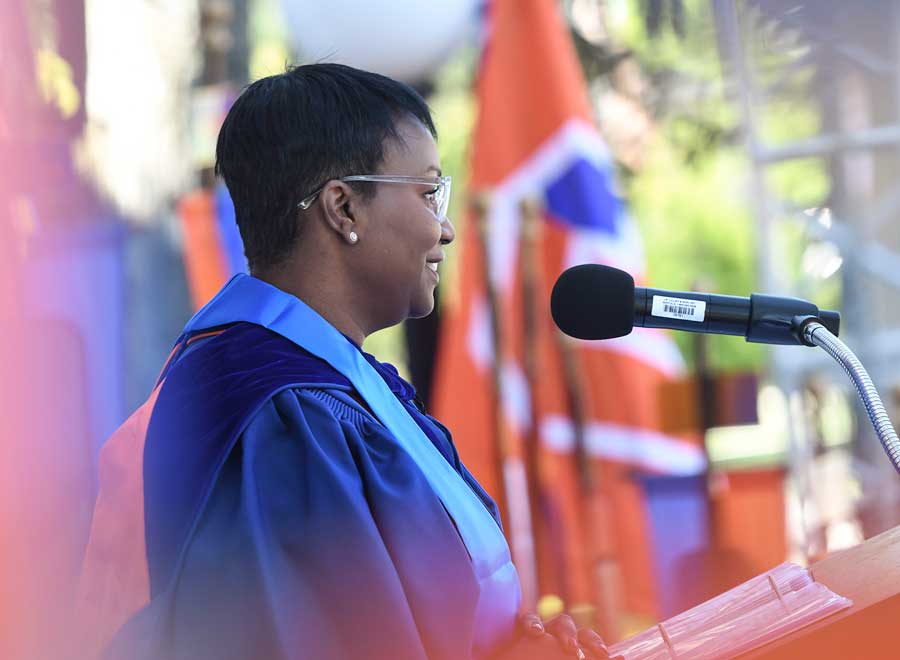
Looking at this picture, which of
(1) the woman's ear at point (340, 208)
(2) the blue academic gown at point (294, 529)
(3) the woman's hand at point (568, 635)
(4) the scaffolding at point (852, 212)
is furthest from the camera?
(4) the scaffolding at point (852, 212)

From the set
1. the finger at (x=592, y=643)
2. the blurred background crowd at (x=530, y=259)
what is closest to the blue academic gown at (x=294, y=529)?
the finger at (x=592, y=643)

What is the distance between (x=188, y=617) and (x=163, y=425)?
29cm

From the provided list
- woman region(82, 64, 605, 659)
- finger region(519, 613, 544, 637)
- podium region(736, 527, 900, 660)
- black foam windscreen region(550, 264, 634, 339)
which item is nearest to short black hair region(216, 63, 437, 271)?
woman region(82, 64, 605, 659)

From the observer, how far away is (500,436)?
14.2 ft

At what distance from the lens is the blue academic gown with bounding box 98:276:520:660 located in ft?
4.40

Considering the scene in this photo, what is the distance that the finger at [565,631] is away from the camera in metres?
1.46

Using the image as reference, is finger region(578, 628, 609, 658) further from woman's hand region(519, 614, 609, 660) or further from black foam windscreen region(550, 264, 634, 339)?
black foam windscreen region(550, 264, 634, 339)

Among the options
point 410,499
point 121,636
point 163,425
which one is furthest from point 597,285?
point 121,636

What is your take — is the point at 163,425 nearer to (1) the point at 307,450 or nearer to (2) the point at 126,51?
(1) the point at 307,450

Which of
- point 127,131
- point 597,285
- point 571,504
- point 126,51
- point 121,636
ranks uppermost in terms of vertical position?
point 126,51

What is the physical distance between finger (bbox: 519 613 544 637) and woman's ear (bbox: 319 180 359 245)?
59 centimetres

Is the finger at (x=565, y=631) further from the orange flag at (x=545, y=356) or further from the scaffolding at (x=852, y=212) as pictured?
the scaffolding at (x=852, y=212)

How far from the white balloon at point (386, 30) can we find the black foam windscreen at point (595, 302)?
2922 mm

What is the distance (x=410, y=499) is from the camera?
4.66 ft
